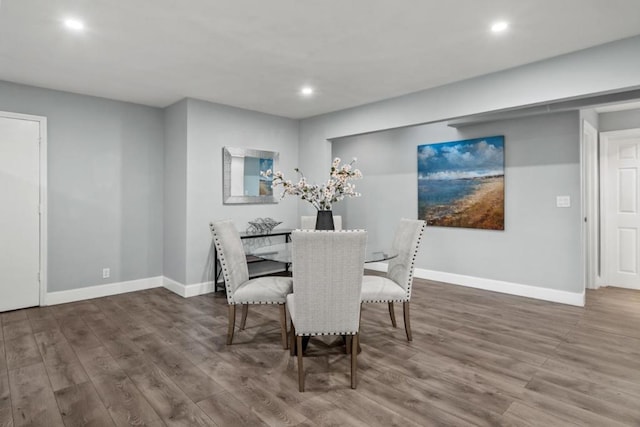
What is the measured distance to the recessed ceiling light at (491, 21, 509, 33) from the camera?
2.69 m

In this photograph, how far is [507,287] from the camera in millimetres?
4617

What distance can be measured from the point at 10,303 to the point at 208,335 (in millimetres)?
2489

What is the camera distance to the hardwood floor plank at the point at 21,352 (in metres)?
2.70

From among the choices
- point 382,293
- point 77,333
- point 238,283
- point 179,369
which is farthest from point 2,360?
point 382,293

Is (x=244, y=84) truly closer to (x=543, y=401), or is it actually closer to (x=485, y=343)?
(x=485, y=343)

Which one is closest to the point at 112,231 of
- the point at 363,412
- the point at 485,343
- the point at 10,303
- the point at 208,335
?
the point at 10,303

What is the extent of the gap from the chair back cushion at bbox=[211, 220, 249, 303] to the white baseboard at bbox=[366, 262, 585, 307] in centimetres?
320

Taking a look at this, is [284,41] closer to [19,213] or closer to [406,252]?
[406,252]

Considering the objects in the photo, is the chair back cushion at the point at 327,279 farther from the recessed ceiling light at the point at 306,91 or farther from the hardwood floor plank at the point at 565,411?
the recessed ceiling light at the point at 306,91

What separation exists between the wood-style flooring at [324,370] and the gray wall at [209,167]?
95 centimetres

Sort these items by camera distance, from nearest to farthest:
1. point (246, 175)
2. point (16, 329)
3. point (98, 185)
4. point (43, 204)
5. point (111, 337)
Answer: point (111, 337), point (16, 329), point (43, 204), point (98, 185), point (246, 175)

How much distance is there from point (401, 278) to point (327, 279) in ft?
3.56

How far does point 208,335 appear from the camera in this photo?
3.24 m

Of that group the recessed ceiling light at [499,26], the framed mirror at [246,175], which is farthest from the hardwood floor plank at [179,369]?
the recessed ceiling light at [499,26]
